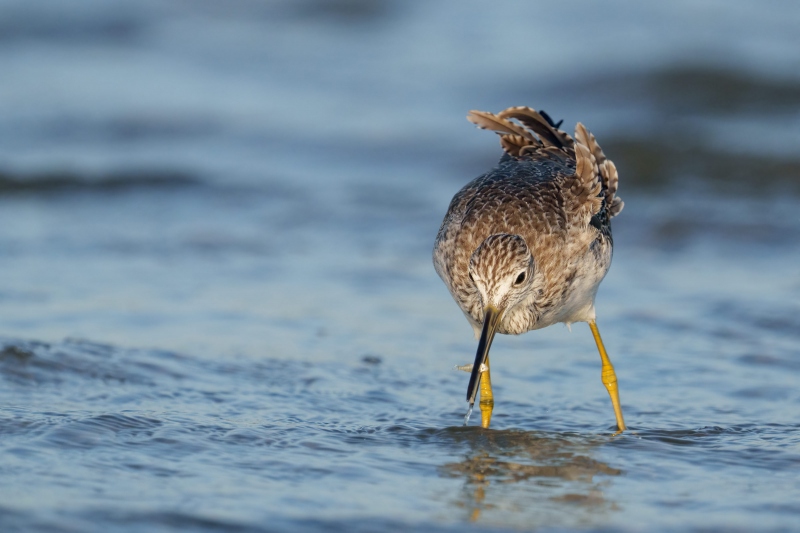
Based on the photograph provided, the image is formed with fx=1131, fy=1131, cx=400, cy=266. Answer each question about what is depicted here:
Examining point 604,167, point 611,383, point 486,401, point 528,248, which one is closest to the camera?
point 528,248

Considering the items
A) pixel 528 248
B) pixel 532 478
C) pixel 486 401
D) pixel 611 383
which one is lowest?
pixel 532 478

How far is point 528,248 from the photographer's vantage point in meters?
6.60

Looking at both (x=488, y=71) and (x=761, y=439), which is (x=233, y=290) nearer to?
(x=761, y=439)

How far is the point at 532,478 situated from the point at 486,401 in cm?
132

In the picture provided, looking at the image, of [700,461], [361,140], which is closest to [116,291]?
[700,461]

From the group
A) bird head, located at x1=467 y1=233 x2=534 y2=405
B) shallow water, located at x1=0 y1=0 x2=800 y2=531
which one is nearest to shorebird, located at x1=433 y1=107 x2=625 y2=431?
bird head, located at x1=467 y1=233 x2=534 y2=405

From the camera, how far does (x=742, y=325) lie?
28.6 ft

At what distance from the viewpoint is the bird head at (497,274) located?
6324 mm

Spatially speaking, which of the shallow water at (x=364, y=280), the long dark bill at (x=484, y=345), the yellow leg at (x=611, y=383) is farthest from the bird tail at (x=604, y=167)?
the long dark bill at (x=484, y=345)

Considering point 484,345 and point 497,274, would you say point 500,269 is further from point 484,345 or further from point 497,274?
point 484,345

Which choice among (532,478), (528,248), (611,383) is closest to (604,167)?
(528,248)

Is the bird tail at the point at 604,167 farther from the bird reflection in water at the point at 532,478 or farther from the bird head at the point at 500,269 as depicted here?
the bird reflection in water at the point at 532,478

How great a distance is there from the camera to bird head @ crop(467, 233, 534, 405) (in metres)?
6.32

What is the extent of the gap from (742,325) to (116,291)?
16.7ft
